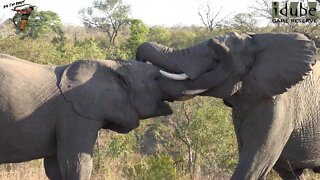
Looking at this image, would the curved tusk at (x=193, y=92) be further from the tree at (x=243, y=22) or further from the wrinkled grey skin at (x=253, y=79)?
the tree at (x=243, y=22)

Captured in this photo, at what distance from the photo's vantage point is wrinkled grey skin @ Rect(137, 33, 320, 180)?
4.52m

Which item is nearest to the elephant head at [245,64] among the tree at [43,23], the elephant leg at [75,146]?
the elephant leg at [75,146]

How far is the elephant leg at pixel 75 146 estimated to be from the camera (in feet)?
14.9

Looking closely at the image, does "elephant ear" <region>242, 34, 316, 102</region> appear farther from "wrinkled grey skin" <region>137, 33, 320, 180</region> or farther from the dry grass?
the dry grass

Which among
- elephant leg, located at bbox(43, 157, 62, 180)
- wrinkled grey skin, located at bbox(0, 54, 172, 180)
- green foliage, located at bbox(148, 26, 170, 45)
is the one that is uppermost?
wrinkled grey skin, located at bbox(0, 54, 172, 180)

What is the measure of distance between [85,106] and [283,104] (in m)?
A: 1.44

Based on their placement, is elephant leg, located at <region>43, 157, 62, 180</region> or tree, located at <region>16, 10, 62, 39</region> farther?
tree, located at <region>16, 10, 62, 39</region>

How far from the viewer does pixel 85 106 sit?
457 cm

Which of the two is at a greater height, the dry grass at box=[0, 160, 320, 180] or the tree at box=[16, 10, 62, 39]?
the dry grass at box=[0, 160, 320, 180]

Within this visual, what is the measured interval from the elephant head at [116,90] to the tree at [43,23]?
82.8ft

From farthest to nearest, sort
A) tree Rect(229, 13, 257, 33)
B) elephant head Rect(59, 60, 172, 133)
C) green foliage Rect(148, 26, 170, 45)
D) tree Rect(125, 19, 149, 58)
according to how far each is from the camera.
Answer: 1. green foliage Rect(148, 26, 170, 45)
2. tree Rect(125, 19, 149, 58)
3. tree Rect(229, 13, 257, 33)
4. elephant head Rect(59, 60, 172, 133)

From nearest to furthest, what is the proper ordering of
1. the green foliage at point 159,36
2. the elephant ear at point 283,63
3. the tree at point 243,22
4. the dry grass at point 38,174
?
1. the elephant ear at point 283,63
2. the dry grass at point 38,174
3. the tree at point 243,22
4. the green foliage at point 159,36

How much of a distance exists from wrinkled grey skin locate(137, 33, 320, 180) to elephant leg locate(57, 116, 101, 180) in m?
0.69

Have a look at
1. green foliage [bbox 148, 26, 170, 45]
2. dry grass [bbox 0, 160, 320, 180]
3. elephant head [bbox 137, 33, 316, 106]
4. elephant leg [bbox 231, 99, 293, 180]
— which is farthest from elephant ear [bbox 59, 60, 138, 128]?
green foliage [bbox 148, 26, 170, 45]
